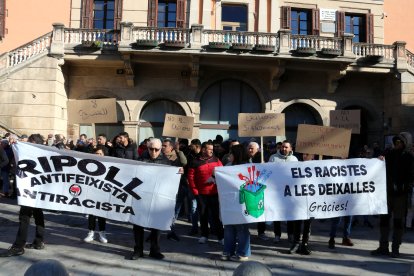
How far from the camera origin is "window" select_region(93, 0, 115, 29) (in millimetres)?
18422

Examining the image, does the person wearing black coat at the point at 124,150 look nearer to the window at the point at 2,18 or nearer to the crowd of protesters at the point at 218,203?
the crowd of protesters at the point at 218,203

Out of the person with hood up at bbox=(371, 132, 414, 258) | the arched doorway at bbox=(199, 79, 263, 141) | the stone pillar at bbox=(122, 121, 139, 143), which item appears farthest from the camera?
the arched doorway at bbox=(199, 79, 263, 141)

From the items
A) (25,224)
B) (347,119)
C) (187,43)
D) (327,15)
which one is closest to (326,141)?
(347,119)

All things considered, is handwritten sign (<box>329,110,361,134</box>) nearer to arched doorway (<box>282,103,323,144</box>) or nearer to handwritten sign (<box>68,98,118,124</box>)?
handwritten sign (<box>68,98,118,124</box>)

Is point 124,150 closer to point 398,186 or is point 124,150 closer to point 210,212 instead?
point 210,212

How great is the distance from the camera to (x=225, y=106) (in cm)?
1838

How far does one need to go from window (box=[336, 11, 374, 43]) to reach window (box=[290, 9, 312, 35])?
1338 millimetres

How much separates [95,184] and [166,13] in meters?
13.8

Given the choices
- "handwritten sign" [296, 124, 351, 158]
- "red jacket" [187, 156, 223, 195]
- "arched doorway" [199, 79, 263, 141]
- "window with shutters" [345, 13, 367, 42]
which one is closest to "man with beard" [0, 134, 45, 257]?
"red jacket" [187, 156, 223, 195]

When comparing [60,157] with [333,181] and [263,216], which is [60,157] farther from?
[333,181]

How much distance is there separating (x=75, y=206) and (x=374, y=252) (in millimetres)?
5028

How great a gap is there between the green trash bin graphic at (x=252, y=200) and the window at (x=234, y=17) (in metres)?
13.4

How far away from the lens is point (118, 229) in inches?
340

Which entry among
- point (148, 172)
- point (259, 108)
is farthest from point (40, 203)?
point (259, 108)
